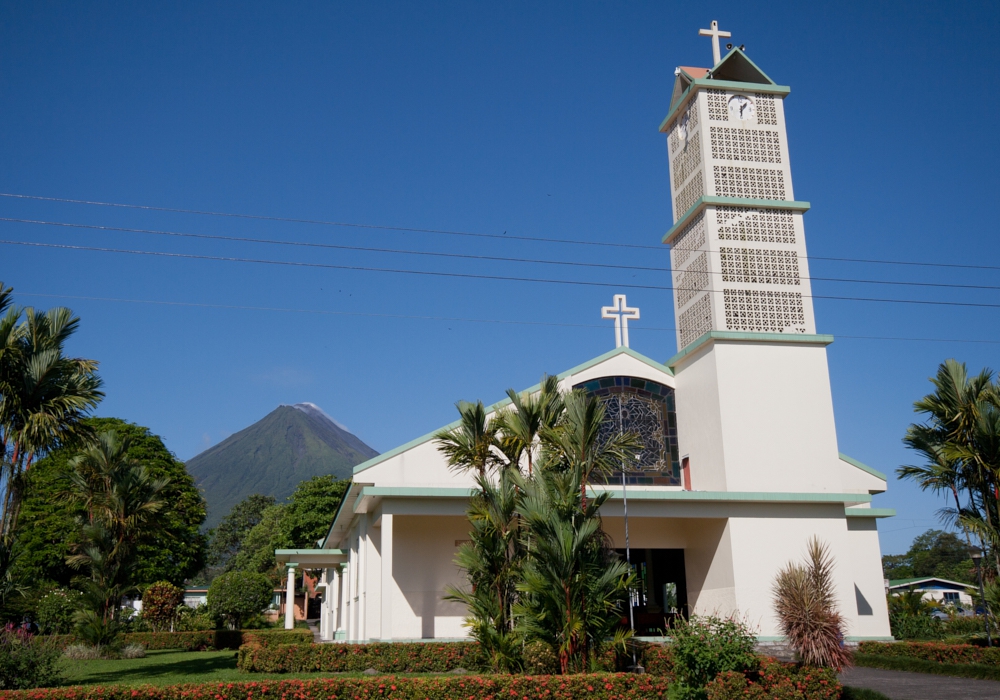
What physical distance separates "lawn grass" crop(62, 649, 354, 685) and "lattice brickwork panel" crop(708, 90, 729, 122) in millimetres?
18879

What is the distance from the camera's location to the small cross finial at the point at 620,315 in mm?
26250

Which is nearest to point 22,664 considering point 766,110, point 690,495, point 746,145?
point 690,495

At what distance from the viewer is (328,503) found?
188 feet

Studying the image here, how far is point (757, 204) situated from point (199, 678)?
19352 millimetres

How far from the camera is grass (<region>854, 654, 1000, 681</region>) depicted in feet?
56.0

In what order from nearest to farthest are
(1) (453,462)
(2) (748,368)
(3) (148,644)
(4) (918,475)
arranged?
(1) (453,462), (4) (918,475), (2) (748,368), (3) (148,644)

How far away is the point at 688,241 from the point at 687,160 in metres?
2.63

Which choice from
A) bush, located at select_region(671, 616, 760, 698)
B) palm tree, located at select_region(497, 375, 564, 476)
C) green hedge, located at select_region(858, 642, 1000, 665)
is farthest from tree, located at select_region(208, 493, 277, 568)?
bush, located at select_region(671, 616, 760, 698)

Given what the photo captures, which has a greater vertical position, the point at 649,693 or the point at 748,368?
the point at 748,368

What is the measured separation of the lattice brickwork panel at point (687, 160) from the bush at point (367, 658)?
15443 millimetres

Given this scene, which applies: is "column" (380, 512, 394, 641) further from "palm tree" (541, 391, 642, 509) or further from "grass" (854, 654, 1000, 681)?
"grass" (854, 654, 1000, 681)

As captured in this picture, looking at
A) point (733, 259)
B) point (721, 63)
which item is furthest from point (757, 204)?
point (721, 63)

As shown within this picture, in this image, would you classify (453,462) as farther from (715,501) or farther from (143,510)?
(143,510)

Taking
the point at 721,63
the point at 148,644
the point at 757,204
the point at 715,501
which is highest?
the point at 721,63
